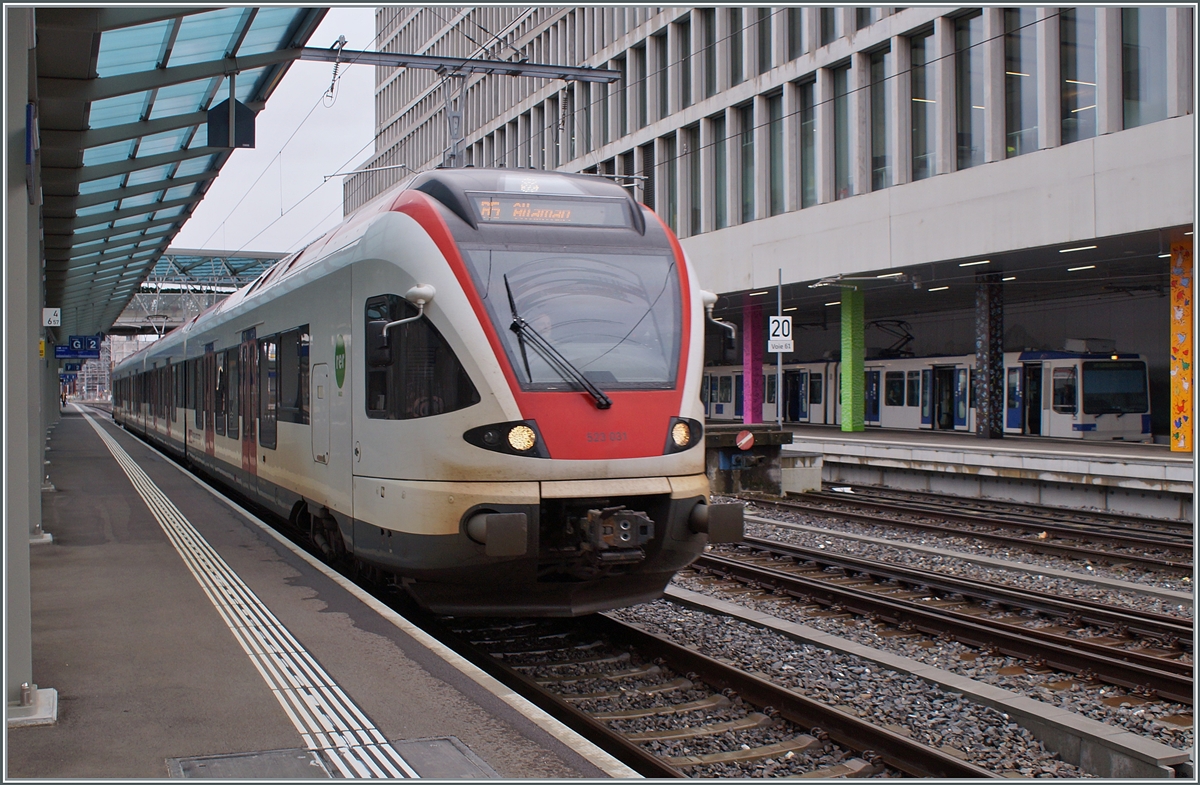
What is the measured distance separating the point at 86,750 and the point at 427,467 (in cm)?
282

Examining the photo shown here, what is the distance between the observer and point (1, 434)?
425 centimetres

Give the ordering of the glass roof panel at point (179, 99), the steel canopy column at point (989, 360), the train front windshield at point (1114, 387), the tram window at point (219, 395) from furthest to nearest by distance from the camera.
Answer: the steel canopy column at point (989, 360)
the train front windshield at point (1114, 387)
the tram window at point (219, 395)
the glass roof panel at point (179, 99)

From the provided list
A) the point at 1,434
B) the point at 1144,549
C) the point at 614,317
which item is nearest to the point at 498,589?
the point at 614,317

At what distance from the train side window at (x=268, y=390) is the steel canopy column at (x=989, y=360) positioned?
1953 centimetres

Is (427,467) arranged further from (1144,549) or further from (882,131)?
→ (882,131)

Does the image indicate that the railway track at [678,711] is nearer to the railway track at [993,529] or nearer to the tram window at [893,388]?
the railway track at [993,529]

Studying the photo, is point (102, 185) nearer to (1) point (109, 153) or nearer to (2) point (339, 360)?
(1) point (109, 153)

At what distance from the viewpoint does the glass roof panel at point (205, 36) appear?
922cm

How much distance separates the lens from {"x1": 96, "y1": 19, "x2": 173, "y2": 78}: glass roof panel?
29.7 feet

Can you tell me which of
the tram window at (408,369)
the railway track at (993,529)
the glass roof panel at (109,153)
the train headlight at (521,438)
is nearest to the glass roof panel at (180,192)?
the glass roof panel at (109,153)

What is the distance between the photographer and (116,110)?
11.2m

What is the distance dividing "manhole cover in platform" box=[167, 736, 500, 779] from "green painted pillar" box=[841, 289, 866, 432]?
88.7 feet

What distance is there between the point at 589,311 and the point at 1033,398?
835 inches

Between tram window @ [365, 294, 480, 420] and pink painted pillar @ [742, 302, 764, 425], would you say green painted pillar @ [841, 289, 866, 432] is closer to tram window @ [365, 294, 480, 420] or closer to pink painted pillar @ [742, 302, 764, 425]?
pink painted pillar @ [742, 302, 764, 425]
